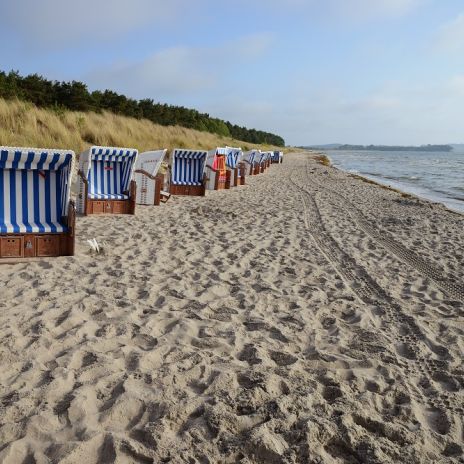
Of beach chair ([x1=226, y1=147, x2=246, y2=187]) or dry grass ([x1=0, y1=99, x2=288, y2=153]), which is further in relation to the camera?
beach chair ([x1=226, y1=147, x2=246, y2=187])

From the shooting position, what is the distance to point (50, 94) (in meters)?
20.5

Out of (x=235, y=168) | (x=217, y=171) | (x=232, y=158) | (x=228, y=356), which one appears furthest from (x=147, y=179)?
(x=232, y=158)

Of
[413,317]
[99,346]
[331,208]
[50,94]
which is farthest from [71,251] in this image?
[50,94]

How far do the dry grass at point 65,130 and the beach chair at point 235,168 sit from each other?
375cm

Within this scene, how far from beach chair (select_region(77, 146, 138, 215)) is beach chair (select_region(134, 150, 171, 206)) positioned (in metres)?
0.95

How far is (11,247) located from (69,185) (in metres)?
0.92

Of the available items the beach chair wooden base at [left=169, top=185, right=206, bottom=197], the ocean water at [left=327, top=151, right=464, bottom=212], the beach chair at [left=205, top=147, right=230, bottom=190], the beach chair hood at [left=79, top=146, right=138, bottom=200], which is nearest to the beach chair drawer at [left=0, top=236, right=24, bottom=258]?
the beach chair hood at [left=79, top=146, right=138, bottom=200]

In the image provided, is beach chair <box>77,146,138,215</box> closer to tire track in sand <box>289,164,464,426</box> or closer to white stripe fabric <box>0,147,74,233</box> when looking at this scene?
white stripe fabric <box>0,147,74,233</box>

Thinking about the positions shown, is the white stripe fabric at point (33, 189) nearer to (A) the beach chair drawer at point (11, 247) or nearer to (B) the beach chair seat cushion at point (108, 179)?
(A) the beach chair drawer at point (11, 247)

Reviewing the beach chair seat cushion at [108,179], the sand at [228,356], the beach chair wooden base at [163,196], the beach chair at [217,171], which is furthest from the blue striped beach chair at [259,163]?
the sand at [228,356]

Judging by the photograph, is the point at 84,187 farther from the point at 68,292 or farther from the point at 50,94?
the point at 50,94

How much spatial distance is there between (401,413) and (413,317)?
5.31 feet

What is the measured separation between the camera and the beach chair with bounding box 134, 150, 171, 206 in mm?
9102

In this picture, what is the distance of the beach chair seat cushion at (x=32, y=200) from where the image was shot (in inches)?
192
